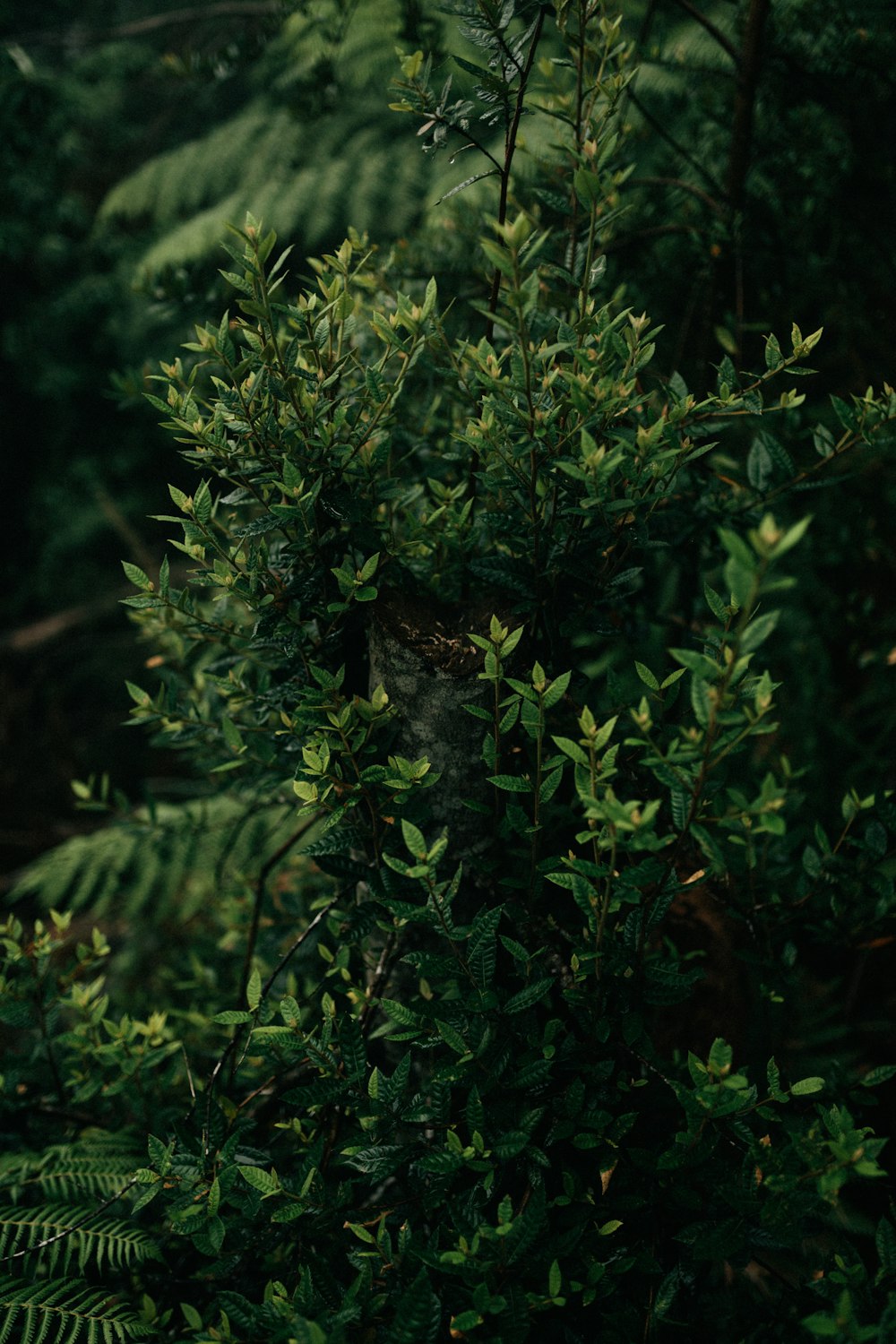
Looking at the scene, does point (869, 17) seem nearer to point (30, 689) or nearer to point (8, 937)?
point (8, 937)

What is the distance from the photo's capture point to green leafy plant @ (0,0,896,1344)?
80 cm

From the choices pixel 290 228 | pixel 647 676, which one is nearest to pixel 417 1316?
pixel 647 676

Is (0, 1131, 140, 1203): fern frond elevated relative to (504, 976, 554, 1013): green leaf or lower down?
lower down

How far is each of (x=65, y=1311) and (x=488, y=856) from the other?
0.77 m

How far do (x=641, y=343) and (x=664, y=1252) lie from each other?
109 centimetres

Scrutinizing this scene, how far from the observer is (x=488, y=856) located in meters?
1.03

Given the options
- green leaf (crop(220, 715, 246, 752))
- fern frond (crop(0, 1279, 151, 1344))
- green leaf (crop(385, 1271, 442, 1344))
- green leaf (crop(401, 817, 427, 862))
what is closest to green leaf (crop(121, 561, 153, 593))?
green leaf (crop(220, 715, 246, 752))

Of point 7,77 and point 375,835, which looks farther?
point 7,77

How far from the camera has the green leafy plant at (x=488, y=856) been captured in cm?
80

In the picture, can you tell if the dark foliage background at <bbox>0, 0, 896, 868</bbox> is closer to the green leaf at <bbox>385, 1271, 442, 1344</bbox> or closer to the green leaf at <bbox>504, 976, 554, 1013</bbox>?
the green leaf at <bbox>504, 976, 554, 1013</bbox>

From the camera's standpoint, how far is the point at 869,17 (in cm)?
161

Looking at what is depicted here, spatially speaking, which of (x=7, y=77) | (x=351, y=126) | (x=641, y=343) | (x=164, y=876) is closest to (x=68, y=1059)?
(x=641, y=343)

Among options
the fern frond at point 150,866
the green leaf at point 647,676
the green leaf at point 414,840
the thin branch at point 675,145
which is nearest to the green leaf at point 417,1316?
the green leaf at point 414,840

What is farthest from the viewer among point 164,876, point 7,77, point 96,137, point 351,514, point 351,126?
point 96,137
